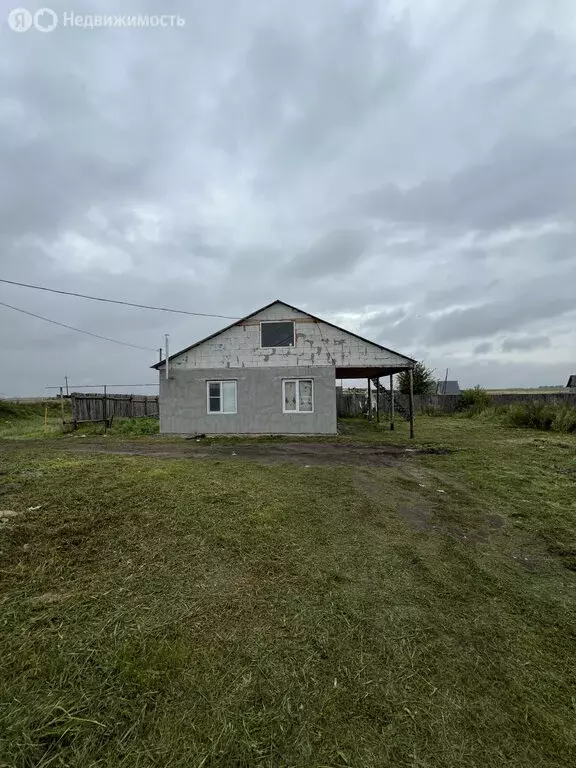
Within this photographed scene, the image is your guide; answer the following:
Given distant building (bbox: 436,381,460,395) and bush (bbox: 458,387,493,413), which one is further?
distant building (bbox: 436,381,460,395)

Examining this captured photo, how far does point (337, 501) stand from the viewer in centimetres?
581

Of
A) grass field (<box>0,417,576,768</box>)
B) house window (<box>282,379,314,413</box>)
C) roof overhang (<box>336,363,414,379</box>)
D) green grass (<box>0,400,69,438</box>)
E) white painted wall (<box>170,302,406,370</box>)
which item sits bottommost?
grass field (<box>0,417,576,768</box>)

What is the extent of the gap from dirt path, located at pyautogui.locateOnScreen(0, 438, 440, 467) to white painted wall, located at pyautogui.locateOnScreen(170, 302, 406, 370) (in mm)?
3438

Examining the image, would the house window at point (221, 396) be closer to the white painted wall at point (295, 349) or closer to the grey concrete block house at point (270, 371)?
the grey concrete block house at point (270, 371)

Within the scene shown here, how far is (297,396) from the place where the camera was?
15.3 meters

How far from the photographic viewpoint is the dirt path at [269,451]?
9891 millimetres

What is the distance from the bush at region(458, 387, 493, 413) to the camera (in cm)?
2589

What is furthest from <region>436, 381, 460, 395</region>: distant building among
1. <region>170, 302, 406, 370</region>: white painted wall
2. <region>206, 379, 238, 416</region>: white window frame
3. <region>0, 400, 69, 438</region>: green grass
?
<region>0, 400, 69, 438</region>: green grass

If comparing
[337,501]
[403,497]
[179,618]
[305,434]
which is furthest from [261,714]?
[305,434]

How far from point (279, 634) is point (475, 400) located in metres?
27.5

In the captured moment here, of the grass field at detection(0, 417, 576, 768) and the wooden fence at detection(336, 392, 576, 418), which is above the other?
the wooden fence at detection(336, 392, 576, 418)

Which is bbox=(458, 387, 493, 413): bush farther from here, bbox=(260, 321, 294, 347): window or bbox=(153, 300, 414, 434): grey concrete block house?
bbox=(260, 321, 294, 347): window

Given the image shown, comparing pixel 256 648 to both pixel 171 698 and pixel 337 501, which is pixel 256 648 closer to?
pixel 171 698

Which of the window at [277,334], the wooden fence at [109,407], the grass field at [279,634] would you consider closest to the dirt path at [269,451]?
the window at [277,334]
